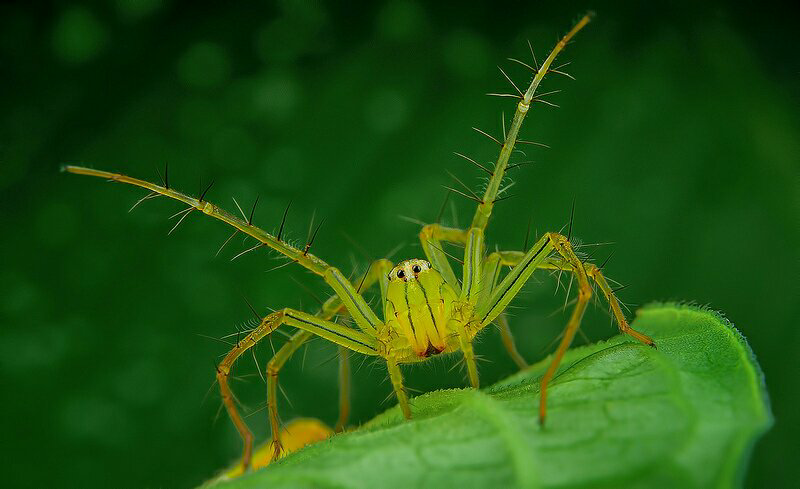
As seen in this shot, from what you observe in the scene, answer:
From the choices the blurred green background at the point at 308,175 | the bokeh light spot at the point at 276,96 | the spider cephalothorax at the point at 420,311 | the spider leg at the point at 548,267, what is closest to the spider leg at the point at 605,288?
the spider leg at the point at 548,267

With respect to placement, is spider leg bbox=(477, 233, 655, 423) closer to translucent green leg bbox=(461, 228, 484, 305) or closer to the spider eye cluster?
translucent green leg bbox=(461, 228, 484, 305)

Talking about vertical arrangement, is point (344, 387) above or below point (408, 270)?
below

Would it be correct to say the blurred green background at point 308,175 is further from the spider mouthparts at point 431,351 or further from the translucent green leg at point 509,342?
the spider mouthparts at point 431,351

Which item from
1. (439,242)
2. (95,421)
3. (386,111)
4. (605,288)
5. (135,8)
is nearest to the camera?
(605,288)

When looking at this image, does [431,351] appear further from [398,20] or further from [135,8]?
[135,8]

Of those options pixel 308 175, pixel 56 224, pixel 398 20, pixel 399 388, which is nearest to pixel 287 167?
pixel 308 175

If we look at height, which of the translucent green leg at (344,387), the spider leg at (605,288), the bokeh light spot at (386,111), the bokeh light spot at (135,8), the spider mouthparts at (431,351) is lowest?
the translucent green leg at (344,387)
